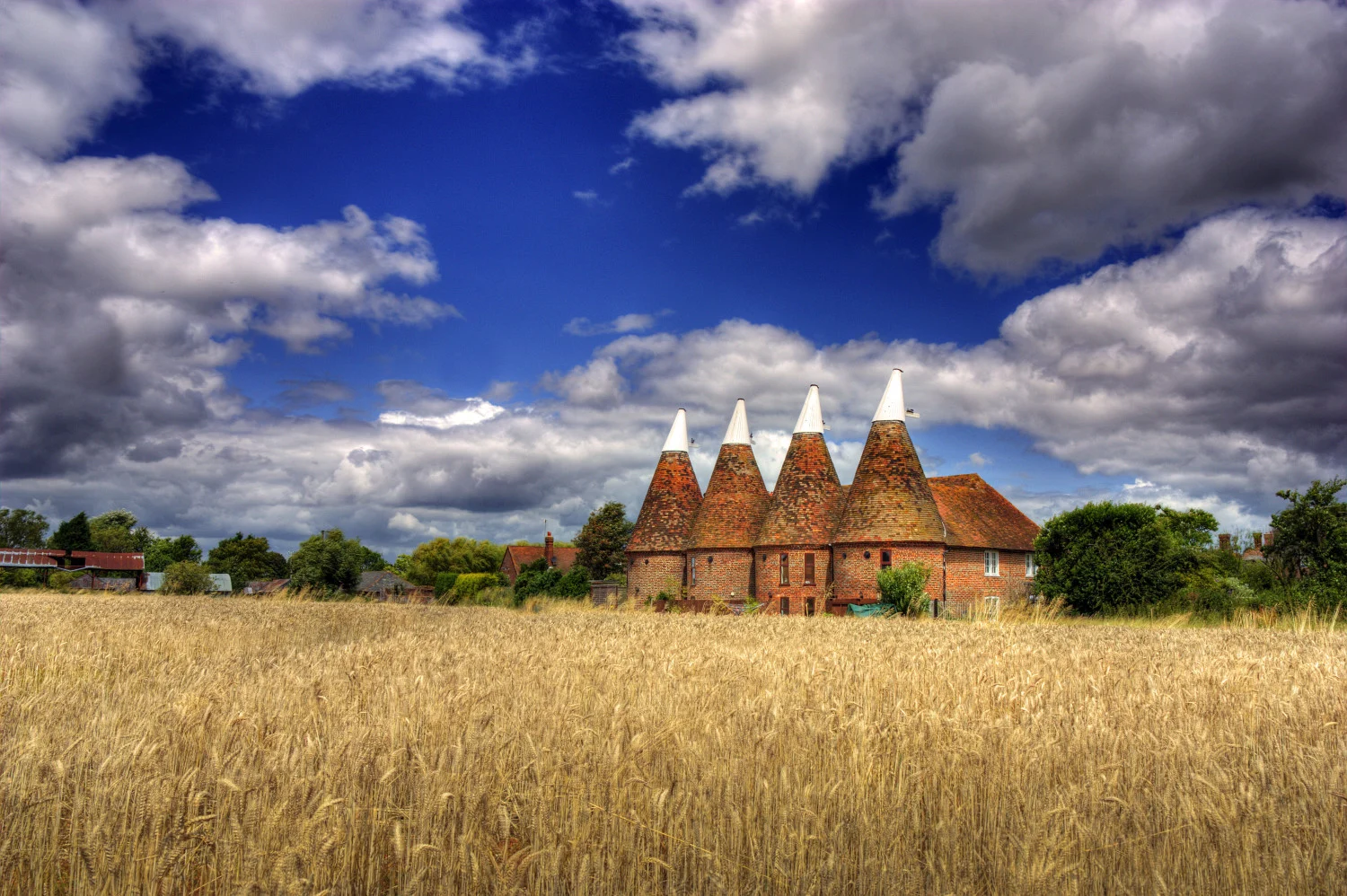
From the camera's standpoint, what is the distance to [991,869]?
379cm

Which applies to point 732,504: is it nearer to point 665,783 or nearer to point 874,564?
point 874,564

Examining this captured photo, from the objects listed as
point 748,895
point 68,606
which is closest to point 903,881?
point 748,895

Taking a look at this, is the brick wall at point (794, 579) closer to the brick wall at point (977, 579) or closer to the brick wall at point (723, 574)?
the brick wall at point (723, 574)

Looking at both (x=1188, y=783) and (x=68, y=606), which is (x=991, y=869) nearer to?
(x=1188, y=783)

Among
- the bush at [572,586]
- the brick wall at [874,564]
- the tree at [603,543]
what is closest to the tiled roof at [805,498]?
the brick wall at [874,564]

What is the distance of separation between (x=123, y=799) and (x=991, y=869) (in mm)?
3953

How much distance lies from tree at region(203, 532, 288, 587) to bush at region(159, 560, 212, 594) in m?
47.9

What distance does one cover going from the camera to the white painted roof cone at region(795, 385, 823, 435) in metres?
44.3

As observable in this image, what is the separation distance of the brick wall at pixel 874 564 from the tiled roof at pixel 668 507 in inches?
377

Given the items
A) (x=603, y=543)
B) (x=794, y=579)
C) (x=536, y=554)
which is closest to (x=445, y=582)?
A: (x=603, y=543)

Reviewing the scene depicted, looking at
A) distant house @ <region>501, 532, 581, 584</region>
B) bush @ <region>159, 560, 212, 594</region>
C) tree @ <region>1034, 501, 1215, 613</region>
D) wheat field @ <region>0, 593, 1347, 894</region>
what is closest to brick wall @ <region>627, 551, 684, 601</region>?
tree @ <region>1034, 501, 1215, 613</region>

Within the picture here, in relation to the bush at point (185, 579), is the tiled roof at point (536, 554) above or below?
above

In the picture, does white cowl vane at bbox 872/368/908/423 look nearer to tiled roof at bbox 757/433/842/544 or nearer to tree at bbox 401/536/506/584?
tiled roof at bbox 757/433/842/544

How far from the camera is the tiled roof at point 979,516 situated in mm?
41875
